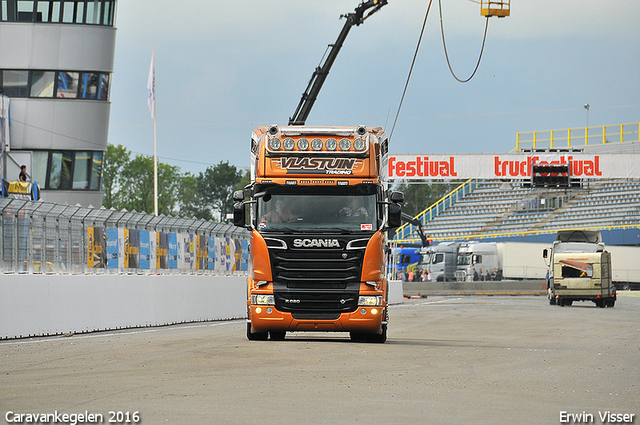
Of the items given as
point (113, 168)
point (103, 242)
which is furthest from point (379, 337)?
point (113, 168)

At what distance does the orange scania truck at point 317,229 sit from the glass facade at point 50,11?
3191 cm

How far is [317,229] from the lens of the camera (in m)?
15.2

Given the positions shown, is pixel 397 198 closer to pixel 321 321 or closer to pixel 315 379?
pixel 321 321

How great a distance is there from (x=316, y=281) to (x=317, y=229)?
0.87m

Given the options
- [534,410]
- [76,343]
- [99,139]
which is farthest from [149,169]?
[534,410]

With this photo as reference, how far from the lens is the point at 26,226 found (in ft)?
62.5

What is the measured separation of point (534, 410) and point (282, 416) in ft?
7.48

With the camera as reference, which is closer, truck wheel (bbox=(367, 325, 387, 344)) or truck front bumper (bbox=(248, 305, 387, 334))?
truck front bumper (bbox=(248, 305, 387, 334))

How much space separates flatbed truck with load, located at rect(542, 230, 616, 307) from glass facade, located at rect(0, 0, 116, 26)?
79.6 ft

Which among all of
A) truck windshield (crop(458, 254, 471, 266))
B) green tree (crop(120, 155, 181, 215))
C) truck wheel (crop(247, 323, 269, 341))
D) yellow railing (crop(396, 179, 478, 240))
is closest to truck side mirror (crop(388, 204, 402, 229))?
truck wheel (crop(247, 323, 269, 341))

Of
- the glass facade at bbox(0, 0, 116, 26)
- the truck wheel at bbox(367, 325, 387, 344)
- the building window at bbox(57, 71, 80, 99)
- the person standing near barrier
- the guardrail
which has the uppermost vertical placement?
the glass facade at bbox(0, 0, 116, 26)

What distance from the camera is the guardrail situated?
Result: 736 inches

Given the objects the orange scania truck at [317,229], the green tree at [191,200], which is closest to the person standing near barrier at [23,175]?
the orange scania truck at [317,229]

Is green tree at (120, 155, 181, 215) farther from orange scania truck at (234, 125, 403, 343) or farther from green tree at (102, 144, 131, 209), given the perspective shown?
orange scania truck at (234, 125, 403, 343)
